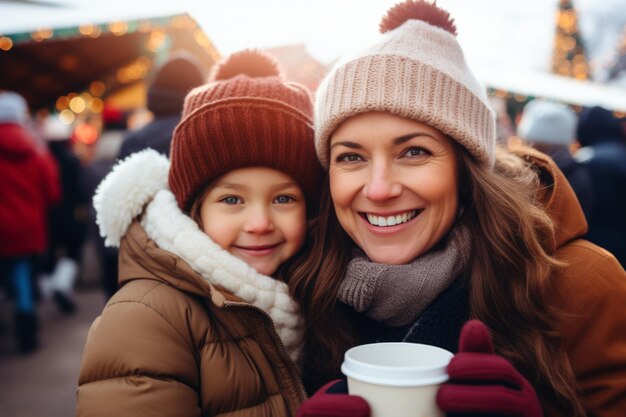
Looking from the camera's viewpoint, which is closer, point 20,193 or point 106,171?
point 106,171

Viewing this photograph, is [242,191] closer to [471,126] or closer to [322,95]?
[322,95]

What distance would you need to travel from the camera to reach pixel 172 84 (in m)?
3.99

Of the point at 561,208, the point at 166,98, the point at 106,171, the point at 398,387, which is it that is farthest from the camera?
the point at 106,171

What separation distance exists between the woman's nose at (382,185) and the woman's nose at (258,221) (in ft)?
1.36

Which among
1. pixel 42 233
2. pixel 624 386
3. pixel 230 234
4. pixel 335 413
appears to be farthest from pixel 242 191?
pixel 42 233

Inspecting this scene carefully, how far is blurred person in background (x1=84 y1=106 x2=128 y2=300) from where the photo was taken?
4.71 metres

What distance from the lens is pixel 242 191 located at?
2104 mm

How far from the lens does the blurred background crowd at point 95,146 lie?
4.25 metres

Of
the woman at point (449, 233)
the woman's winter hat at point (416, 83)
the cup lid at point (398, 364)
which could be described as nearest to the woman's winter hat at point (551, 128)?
the woman at point (449, 233)

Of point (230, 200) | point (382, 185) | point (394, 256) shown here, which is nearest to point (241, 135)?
point (230, 200)

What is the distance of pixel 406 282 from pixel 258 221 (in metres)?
0.57

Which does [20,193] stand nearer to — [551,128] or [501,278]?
[551,128]

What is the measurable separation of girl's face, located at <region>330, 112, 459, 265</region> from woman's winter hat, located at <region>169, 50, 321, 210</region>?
21 centimetres

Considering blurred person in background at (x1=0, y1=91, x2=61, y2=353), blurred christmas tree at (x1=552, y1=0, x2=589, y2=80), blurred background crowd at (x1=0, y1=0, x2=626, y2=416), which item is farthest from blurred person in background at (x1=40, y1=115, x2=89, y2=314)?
blurred christmas tree at (x1=552, y1=0, x2=589, y2=80)
